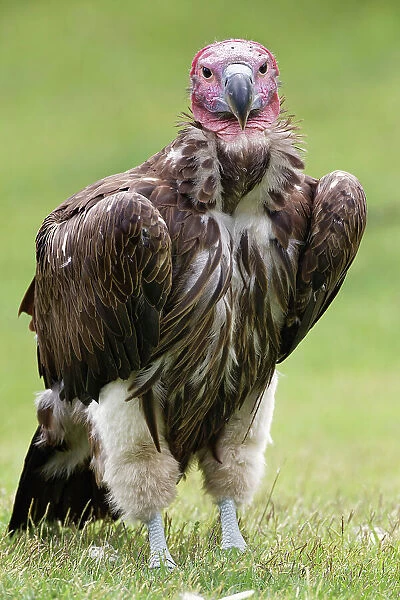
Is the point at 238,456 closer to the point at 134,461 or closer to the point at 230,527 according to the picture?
the point at 230,527

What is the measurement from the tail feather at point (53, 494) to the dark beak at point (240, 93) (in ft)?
7.16

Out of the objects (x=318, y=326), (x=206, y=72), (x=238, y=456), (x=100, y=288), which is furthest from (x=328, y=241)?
(x=318, y=326)

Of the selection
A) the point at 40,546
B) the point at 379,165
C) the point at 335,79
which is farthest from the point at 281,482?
the point at 335,79

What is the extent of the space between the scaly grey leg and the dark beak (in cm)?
199

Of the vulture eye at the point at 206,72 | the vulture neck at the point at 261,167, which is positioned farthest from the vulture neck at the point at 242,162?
the vulture eye at the point at 206,72

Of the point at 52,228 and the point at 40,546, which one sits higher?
the point at 52,228

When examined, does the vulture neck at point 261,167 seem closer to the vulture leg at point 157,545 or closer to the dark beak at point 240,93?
the dark beak at point 240,93

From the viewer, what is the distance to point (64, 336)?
17.6ft

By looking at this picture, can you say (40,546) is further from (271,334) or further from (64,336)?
(271,334)

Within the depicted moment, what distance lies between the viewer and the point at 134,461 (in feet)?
17.1

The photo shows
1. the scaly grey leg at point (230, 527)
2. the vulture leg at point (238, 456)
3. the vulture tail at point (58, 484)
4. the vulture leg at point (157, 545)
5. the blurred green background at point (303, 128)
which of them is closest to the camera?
the vulture leg at point (157, 545)

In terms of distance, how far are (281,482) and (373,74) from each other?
2174 cm

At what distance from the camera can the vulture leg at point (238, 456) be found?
554 centimetres

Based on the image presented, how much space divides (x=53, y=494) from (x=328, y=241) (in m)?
2.19
